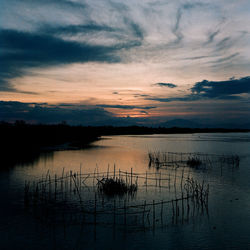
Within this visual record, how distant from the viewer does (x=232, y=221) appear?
10.7 metres

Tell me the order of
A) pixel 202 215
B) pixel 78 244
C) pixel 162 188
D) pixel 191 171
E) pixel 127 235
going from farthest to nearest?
pixel 191 171 < pixel 162 188 < pixel 202 215 < pixel 127 235 < pixel 78 244

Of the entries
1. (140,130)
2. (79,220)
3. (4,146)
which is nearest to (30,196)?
(79,220)

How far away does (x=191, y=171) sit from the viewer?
2266 centimetres

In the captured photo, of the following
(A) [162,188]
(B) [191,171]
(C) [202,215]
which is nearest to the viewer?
(C) [202,215]

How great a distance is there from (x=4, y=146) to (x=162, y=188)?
28267 mm

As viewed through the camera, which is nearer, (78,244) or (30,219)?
(78,244)

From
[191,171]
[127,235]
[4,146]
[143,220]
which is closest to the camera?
[127,235]

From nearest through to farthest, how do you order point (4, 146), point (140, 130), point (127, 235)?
point (127, 235) → point (4, 146) → point (140, 130)

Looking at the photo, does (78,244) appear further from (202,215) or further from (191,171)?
(191,171)

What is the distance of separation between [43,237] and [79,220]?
1750 mm

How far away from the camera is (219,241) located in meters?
8.96

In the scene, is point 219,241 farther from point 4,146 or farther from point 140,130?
point 140,130

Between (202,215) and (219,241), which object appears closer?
(219,241)

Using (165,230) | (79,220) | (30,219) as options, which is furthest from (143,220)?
(30,219)
